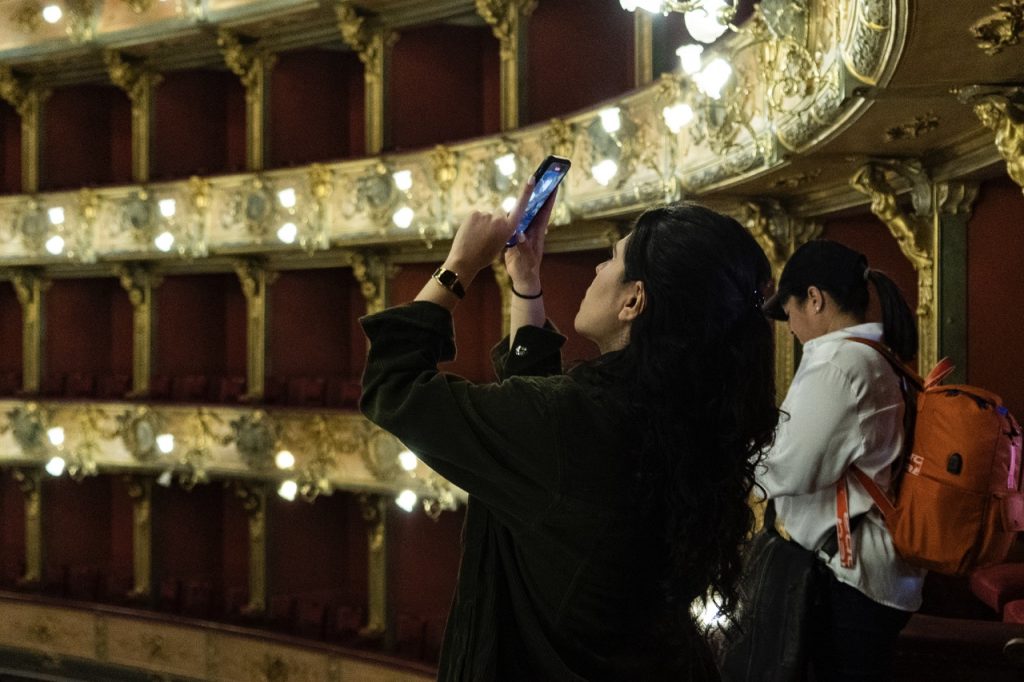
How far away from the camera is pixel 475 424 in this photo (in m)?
1.57

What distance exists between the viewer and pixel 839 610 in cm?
263

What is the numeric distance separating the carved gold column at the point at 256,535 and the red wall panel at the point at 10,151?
727cm

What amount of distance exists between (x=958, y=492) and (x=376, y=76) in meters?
13.4

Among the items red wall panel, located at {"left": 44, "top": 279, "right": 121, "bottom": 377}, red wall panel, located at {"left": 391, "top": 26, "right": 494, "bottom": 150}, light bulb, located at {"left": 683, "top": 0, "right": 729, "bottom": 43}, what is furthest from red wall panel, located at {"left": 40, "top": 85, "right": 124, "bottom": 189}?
light bulb, located at {"left": 683, "top": 0, "right": 729, "bottom": 43}

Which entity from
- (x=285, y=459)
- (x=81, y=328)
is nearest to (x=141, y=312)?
(x=81, y=328)

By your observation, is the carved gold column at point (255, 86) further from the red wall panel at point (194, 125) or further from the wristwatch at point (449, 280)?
the wristwatch at point (449, 280)

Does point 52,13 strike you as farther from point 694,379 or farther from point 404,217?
point 694,379

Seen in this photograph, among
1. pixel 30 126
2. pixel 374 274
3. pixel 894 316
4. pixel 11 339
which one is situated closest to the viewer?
pixel 894 316

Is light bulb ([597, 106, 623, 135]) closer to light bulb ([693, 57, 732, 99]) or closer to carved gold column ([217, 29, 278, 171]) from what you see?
light bulb ([693, 57, 732, 99])

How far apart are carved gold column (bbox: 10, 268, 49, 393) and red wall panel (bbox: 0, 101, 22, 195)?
6.23 feet

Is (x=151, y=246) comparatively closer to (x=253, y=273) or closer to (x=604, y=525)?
(x=253, y=273)

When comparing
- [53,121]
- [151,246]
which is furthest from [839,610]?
[53,121]

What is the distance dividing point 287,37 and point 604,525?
1503 centimetres

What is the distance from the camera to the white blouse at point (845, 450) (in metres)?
2.52
